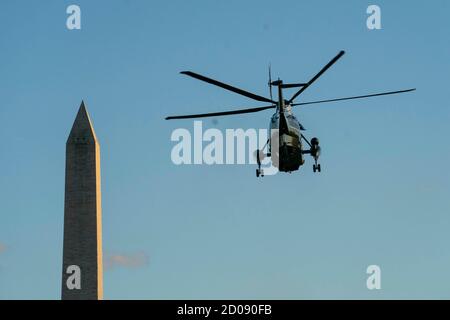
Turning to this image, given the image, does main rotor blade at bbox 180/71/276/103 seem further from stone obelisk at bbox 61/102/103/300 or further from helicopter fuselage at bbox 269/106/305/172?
stone obelisk at bbox 61/102/103/300

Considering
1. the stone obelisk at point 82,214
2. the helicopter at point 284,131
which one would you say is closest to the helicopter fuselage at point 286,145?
the helicopter at point 284,131

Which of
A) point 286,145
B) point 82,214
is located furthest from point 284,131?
point 82,214

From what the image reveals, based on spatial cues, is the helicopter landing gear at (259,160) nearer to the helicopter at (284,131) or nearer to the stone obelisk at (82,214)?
the helicopter at (284,131)

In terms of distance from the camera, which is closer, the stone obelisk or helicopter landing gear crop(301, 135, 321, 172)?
helicopter landing gear crop(301, 135, 321, 172)

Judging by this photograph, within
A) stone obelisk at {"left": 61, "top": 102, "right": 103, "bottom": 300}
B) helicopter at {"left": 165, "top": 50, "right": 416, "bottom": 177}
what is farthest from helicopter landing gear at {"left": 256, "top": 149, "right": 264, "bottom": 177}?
stone obelisk at {"left": 61, "top": 102, "right": 103, "bottom": 300}

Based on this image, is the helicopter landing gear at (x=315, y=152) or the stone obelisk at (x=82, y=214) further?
the stone obelisk at (x=82, y=214)

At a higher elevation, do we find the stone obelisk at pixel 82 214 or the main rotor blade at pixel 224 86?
the main rotor blade at pixel 224 86

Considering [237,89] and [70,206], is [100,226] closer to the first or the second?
[70,206]

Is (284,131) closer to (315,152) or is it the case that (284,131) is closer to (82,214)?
(315,152)

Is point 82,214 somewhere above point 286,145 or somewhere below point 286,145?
below

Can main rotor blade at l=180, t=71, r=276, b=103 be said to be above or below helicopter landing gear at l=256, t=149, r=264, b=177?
above

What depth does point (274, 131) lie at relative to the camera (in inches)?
2532
